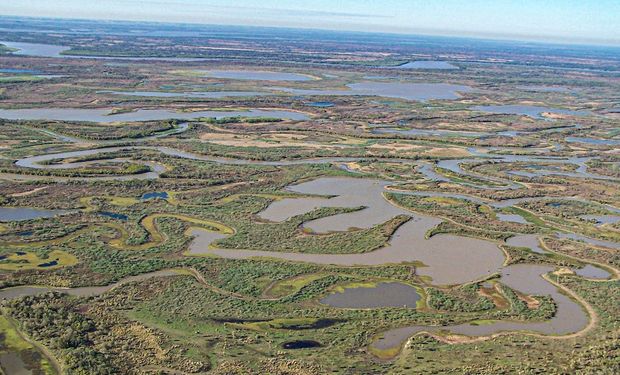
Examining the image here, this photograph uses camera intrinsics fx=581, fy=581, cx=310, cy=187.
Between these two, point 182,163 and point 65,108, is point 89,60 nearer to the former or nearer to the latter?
point 65,108

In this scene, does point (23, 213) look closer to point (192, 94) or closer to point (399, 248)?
point (399, 248)

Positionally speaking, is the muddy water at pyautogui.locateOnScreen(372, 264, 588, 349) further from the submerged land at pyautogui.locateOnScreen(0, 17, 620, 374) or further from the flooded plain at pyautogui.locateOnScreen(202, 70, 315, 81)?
the flooded plain at pyautogui.locateOnScreen(202, 70, 315, 81)

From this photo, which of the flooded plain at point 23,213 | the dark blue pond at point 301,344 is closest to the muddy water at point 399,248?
the dark blue pond at point 301,344

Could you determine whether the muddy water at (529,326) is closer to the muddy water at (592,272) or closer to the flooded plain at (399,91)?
the muddy water at (592,272)

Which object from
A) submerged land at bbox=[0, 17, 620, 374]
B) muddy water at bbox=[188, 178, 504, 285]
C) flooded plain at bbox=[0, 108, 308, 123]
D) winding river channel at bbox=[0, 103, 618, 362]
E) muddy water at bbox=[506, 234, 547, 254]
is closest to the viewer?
submerged land at bbox=[0, 17, 620, 374]

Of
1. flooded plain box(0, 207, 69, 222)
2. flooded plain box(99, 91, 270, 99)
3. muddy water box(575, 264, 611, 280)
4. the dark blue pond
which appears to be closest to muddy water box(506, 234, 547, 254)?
muddy water box(575, 264, 611, 280)

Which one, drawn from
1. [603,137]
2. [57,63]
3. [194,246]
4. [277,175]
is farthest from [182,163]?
[57,63]
